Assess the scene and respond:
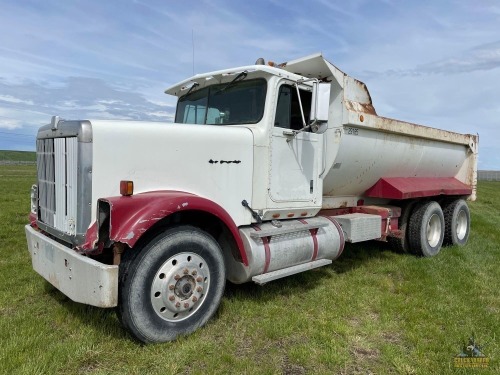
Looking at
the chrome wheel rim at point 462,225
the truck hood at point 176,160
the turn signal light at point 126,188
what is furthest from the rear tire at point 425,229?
the turn signal light at point 126,188

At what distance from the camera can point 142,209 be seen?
348 cm

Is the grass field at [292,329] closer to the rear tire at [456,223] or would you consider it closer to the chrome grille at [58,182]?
the chrome grille at [58,182]

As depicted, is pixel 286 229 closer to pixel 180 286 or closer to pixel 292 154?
pixel 292 154

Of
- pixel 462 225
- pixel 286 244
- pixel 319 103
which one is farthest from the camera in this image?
pixel 462 225

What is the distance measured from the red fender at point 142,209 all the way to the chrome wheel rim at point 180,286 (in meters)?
0.45

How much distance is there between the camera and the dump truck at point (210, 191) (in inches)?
140

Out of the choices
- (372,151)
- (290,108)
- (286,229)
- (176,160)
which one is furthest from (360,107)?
(176,160)

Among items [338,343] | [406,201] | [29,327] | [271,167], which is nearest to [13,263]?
[29,327]

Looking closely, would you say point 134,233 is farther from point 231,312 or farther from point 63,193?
point 231,312

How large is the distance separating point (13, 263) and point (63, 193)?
277 centimetres

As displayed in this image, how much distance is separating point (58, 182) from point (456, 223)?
749cm

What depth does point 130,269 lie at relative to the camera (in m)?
3.51

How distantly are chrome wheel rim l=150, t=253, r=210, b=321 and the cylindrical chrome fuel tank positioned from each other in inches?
23.7

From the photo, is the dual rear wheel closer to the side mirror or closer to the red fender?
the side mirror
